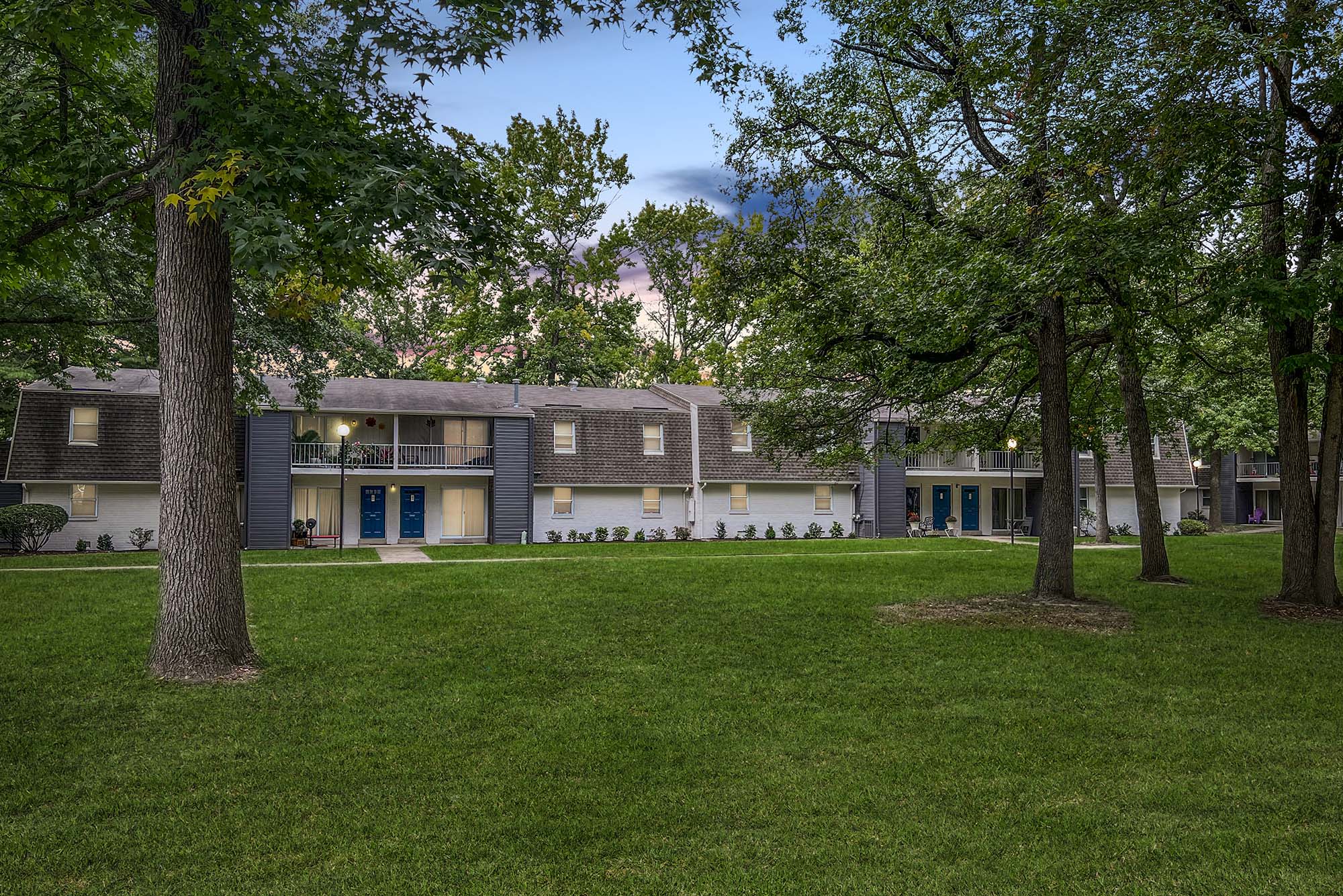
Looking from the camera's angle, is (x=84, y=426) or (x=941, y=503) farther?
(x=941, y=503)

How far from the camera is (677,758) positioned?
612cm

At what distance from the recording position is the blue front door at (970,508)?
3631cm

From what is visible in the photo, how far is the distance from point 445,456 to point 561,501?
4.39 m

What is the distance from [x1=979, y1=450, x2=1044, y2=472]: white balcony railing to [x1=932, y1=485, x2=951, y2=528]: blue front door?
1.84m

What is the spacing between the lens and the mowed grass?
436 centimetres

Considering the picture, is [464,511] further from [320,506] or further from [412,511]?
[320,506]

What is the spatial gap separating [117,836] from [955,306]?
10.6m

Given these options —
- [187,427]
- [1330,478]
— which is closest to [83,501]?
[187,427]

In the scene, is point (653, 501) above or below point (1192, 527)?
above

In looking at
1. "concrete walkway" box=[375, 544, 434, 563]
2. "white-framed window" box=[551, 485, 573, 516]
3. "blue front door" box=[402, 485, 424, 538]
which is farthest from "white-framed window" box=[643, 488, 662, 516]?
"concrete walkway" box=[375, 544, 434, 563]

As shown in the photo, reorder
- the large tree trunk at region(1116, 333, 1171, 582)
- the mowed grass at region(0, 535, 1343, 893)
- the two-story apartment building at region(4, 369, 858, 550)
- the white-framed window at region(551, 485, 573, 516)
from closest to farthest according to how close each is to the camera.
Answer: the mowed grass at region(0, 535, 1343, 893), the large tree trunk at region(1116, 333, 1171, 582), the two-story apartment building at region(4, 369, 858, 550), the white-framed window at region(551, 485, 573, 516)

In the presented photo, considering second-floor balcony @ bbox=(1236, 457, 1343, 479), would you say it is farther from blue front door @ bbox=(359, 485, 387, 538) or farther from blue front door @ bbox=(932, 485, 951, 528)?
blue front door @ bbox=(359, 485, 387, 538)

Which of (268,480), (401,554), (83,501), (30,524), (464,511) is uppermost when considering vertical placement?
(268,480)

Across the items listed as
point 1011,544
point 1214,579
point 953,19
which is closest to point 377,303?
point 1011,544
